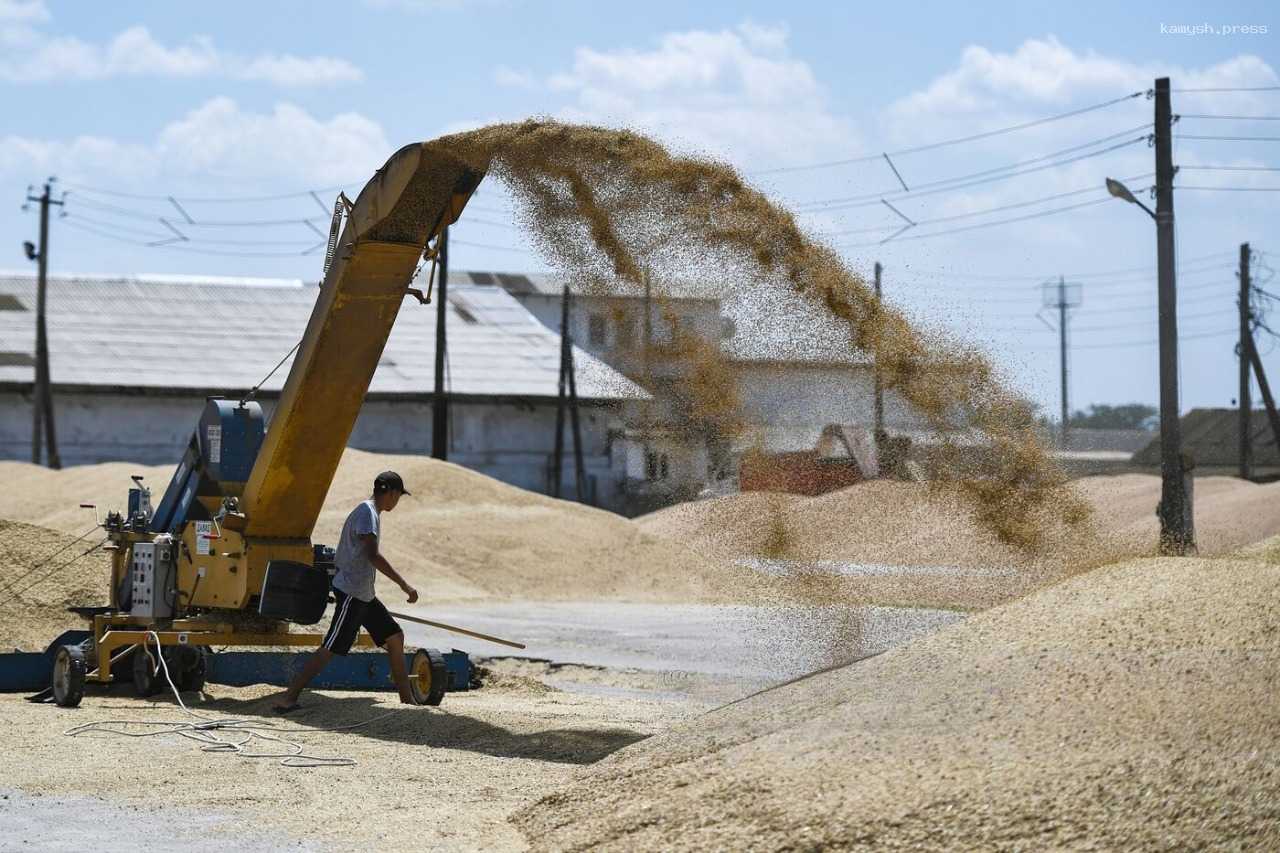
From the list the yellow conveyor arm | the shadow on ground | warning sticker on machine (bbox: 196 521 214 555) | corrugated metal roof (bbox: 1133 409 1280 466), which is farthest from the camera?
corrugated metal roof (bbox: 1133 409 1280 466)

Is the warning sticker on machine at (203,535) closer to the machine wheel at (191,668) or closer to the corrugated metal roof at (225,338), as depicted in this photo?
the machine wheel at (191,668)

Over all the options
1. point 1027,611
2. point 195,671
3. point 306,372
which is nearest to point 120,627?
point 195,671

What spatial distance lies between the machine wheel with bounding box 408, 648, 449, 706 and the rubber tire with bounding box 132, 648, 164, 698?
1.90 m

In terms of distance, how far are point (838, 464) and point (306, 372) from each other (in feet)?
12.4

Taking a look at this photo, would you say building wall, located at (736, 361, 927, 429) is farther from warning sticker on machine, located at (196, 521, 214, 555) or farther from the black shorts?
warning sticker on machine, located at (196, 521, 214, 555)

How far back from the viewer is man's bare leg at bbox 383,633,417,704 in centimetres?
1020

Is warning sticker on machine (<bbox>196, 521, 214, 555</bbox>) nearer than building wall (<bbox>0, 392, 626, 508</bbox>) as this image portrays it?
Yes

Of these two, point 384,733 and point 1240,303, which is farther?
point 1240,303

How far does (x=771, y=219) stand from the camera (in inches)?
359

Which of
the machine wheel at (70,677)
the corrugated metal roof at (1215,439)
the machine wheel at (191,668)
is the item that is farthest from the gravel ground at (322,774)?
the corrugated metal roof at (1215,439)

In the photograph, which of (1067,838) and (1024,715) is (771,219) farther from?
(1067,838)

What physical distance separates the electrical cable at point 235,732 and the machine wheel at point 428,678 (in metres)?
0.41

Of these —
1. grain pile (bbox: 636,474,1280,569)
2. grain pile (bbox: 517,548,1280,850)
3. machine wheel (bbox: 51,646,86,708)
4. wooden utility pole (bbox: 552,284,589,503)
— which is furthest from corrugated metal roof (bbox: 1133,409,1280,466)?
grain pile (bbox: 517,548,1280,850)

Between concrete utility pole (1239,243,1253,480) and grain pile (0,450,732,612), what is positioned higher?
concrete utility pole (1239,243,1253,480)
